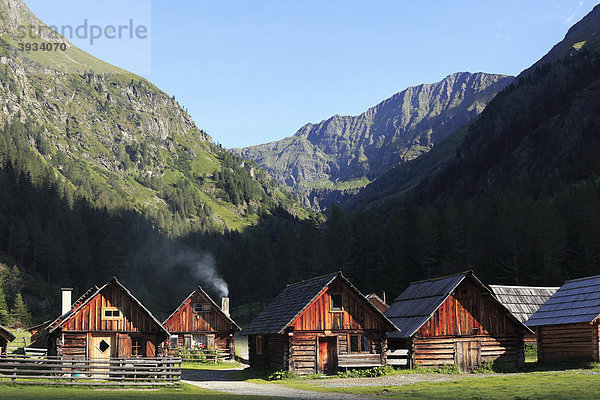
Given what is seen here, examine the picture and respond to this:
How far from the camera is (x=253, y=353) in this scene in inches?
2172

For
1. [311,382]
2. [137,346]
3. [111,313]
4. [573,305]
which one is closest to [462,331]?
[573,305]

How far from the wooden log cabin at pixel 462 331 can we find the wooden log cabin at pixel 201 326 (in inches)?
1138

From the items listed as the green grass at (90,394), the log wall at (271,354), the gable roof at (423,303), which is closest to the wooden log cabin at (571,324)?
the gable roof at (423,303)

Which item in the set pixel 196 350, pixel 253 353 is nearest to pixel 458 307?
pixel 253 353

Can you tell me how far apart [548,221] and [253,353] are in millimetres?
62967

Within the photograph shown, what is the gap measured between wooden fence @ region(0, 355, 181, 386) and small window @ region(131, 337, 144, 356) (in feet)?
12.8

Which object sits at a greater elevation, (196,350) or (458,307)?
(458,307)

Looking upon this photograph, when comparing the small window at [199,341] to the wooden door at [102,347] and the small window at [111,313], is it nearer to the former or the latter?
the wooden door at [102,347]

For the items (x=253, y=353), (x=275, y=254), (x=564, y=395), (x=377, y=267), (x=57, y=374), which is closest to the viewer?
(x=564, y=395)

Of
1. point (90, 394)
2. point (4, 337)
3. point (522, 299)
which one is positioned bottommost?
point (90, 394)

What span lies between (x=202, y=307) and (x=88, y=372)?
3535 centimetres

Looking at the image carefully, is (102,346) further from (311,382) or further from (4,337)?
(311,382)

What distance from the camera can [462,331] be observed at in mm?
48281

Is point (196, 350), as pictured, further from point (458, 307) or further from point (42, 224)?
point (42, 224)
